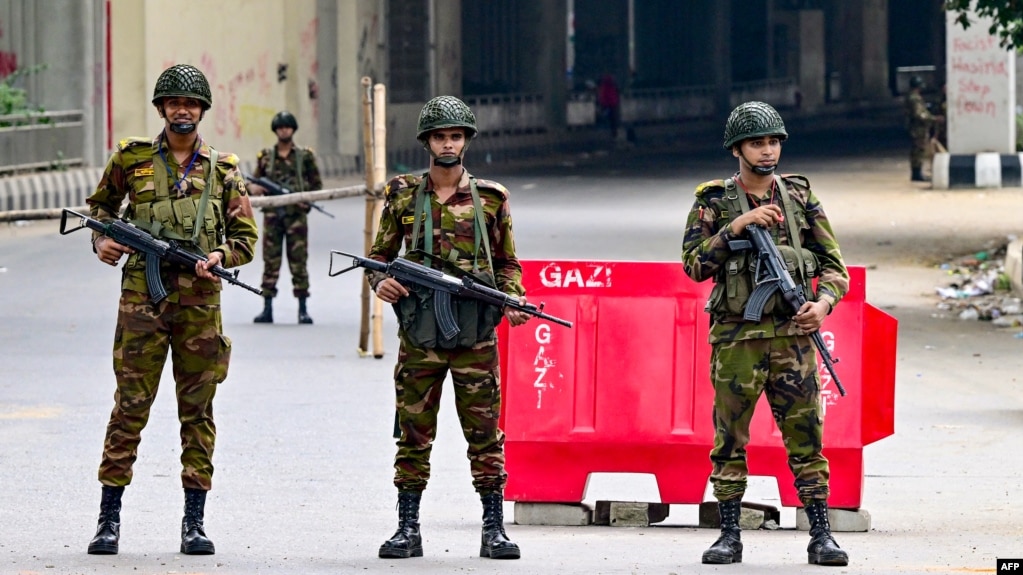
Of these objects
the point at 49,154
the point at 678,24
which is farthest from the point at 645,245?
the point at 678,24

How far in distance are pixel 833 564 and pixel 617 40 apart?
48.8 m

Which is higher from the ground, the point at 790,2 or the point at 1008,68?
the point at 790,2

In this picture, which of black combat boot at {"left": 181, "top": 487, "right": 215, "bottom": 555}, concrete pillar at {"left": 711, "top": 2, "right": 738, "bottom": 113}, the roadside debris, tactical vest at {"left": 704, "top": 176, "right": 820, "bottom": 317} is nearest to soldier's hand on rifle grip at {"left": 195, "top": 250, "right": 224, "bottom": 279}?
black combat boot at {"left": 181, "top": 487, "right": 215, "bottom": 555}

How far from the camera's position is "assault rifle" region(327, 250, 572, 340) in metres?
6.73

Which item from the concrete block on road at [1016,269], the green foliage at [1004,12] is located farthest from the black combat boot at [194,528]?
the green foliage at [1004,12]

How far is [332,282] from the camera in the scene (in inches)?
736

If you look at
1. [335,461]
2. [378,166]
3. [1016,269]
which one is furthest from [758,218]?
[1016,269]

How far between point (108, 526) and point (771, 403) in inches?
97.7

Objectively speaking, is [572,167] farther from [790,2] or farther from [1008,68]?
[790,2]

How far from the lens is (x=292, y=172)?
15.6 metres

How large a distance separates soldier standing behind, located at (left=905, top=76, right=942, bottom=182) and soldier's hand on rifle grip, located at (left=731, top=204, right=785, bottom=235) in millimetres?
26229

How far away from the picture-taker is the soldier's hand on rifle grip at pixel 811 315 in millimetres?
6648

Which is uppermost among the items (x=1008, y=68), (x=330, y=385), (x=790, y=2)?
(x=790, y=2)

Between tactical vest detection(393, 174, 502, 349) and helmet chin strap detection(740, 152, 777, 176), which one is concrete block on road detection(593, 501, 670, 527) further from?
helmet chin strap detection(740, 152, 777, 176)
